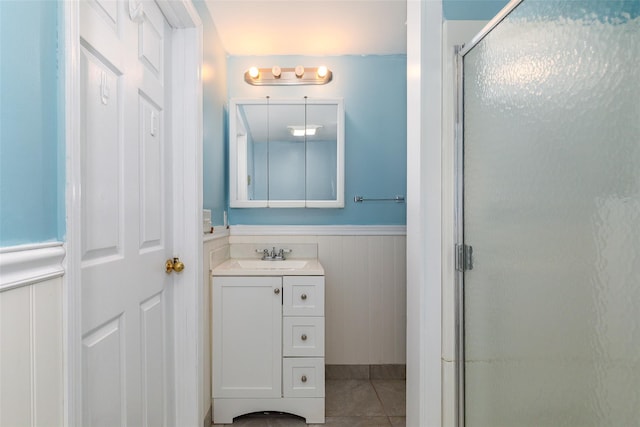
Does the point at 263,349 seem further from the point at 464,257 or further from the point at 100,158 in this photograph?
the point at 100,158

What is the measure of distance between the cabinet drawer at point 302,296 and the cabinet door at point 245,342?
45 mm

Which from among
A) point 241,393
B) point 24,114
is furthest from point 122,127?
point 241,393

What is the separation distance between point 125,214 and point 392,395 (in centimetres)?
197

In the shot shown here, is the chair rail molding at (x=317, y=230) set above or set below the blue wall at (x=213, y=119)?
below

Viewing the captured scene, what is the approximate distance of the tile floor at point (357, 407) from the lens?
199 cm

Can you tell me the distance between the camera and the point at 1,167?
23.3 inches

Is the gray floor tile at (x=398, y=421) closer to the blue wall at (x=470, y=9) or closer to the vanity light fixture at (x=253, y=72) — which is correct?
the blue wall at (x=470, y=9)

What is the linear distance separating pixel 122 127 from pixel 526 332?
4.49 feet

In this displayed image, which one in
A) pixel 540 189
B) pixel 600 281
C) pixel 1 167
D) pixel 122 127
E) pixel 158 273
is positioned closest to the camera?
pixel 1 167

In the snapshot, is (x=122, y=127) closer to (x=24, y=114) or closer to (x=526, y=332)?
(x=24, y=114)

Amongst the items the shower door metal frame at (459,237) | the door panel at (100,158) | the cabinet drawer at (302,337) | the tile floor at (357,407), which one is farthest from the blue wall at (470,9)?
the tile floor at (357,407)

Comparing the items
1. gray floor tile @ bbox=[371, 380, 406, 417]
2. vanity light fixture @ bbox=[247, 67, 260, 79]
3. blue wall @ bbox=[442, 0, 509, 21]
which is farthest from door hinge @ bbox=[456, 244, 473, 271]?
vanity light fixture @ bbox=[247, 67, 260, 79]

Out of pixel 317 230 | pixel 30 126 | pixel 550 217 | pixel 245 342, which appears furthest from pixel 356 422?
pixel 30 126

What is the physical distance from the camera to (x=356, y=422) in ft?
6.55
